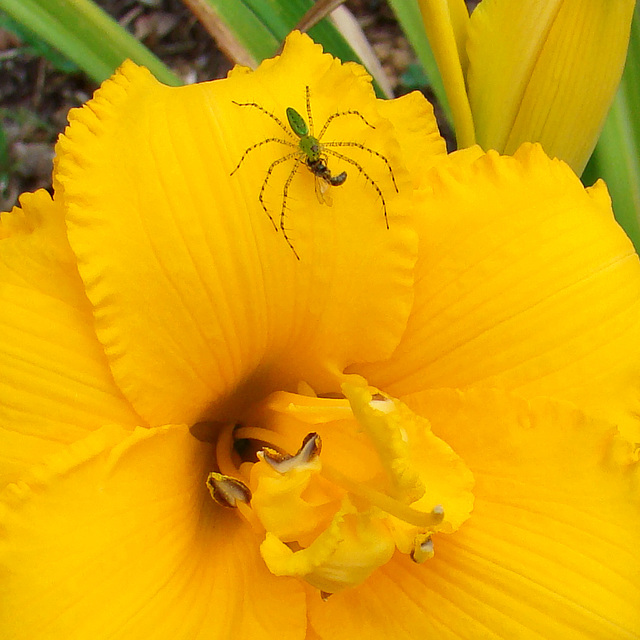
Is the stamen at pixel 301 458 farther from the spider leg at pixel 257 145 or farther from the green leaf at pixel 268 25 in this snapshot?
the green leaf at pixel 268 25

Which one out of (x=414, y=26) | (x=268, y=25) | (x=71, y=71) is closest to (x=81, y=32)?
(x=268, y=25)

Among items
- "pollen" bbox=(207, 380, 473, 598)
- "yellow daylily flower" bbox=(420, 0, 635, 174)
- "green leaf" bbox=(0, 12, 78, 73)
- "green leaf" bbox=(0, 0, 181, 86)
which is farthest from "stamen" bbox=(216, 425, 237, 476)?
"green leaf" bbox=(0, 12, 78, 73)

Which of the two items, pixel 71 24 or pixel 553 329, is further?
pixel 71 24

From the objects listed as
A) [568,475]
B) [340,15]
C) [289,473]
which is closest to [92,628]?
[289,473]

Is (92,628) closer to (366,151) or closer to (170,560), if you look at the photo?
(170,560)

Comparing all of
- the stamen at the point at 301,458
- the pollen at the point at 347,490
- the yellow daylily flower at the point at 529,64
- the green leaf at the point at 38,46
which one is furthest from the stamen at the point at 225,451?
the green leaf at the point at 38,46

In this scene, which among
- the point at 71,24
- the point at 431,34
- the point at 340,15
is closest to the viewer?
the point at 431,34
